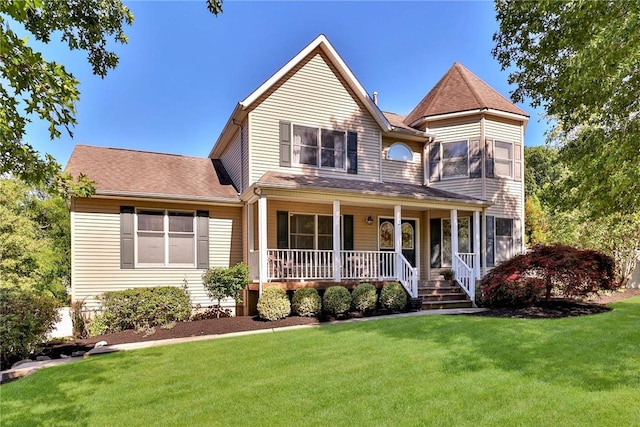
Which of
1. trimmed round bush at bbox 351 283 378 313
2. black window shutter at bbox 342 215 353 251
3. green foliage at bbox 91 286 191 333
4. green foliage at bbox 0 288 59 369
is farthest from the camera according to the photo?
black window shutter at bbox 342 215 353 251

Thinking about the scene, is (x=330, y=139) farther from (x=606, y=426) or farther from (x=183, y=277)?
(x=606, y=426)

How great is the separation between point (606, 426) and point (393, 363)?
2.58 meters

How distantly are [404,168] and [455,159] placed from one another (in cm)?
199

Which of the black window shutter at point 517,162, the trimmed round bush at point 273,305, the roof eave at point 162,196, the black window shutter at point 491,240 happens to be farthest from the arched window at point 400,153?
the trimmed round bush at point 273,305

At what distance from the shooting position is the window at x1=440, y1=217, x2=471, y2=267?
1448 cm

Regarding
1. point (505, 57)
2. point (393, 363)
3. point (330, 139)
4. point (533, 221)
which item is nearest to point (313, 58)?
point (330, 139)

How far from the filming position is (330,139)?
13.5m

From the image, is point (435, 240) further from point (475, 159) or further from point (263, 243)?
point (263, 243)

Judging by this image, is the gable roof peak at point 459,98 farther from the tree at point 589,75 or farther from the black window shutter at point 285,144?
the black window shutter at point 285,144

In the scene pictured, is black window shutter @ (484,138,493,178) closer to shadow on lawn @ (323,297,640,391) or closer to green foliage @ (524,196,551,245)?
shadow on lawn @ (323,297,640,391)

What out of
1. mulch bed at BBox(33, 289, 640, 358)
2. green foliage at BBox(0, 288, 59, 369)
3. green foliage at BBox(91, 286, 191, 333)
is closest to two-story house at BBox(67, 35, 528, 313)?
mulch bed at BBox(33, 289, 640, 358)

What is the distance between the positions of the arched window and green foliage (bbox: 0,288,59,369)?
448 inches

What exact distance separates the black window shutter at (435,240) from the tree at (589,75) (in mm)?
4539

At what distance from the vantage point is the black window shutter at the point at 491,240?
47.7 feet
